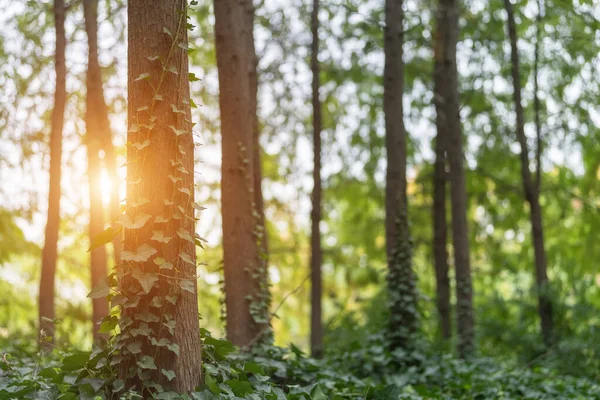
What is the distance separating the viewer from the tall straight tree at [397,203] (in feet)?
28.9

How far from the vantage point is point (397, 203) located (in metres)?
9.31

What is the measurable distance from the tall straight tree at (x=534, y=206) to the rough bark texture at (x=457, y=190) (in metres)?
1.38

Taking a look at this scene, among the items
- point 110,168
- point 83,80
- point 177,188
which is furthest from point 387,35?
point 177,188

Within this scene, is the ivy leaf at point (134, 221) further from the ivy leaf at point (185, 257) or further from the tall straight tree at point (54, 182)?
the tall straight tree at point (54, 182)

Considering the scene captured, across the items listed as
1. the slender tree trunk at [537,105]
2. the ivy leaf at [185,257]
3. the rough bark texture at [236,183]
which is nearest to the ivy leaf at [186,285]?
the ivy leaf at [185,257]

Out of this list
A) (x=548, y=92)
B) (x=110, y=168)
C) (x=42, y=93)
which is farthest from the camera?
(x=548, y=92)

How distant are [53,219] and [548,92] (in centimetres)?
963

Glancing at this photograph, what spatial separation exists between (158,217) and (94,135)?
236 inches

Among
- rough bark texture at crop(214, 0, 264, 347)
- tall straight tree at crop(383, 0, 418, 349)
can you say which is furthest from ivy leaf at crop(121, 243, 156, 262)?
tall straight tree at crop(383, 0, 418, 349)

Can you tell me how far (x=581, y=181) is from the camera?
14.5 m

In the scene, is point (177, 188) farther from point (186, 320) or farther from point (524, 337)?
point (524, 337)

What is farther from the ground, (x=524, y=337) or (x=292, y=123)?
(x=292, y=123)

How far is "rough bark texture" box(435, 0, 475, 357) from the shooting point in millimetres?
11422

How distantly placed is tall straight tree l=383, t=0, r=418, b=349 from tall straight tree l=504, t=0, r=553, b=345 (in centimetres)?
387
